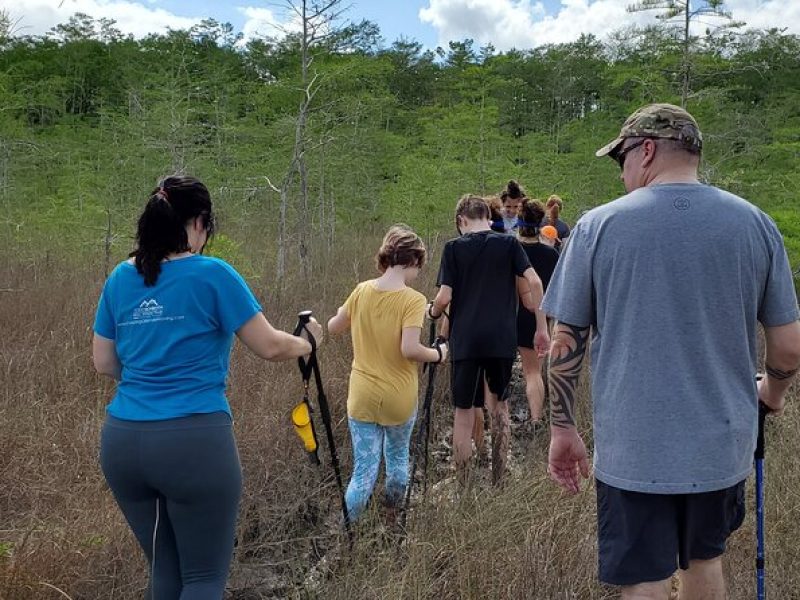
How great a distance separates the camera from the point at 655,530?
1.99 m

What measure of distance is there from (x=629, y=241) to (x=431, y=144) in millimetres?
16743

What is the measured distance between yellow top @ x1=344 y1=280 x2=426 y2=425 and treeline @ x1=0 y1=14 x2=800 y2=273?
17.4ft

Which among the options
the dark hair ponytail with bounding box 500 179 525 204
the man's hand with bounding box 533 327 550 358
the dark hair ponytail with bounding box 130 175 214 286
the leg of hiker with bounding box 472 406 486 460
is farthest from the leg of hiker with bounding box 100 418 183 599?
the dark hair ponytail with bounding box 500 179 525 204

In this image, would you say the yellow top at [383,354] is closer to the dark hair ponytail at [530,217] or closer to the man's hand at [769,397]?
the man's hand at [769,397]

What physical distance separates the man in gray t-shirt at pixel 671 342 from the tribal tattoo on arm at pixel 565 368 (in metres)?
0.07

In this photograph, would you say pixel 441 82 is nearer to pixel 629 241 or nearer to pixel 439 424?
pixel 439 424

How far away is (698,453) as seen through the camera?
196cm

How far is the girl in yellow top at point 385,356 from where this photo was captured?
11.9 ft

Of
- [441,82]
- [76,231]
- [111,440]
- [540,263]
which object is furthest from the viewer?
[441,82]

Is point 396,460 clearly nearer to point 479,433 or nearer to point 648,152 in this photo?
point 479,433

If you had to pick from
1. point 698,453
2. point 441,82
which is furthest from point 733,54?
point 441,82

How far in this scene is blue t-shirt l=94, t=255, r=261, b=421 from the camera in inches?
86.8

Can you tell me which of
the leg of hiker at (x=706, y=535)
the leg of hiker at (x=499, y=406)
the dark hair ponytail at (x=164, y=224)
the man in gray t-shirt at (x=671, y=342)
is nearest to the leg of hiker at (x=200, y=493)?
the dark hair ponytail at (x=164, y=224)

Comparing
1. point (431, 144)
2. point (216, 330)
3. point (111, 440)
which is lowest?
point (111, 440)
